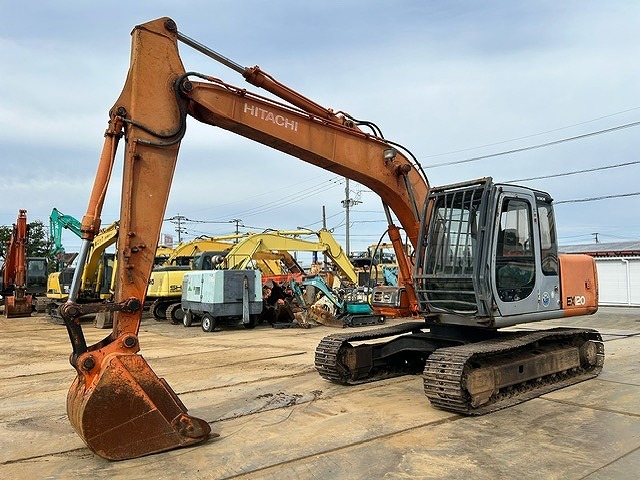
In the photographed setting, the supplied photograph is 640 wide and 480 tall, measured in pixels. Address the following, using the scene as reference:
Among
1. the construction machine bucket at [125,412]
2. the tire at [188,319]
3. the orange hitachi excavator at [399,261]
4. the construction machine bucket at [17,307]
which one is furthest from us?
the construction machine bucket at [17,307]

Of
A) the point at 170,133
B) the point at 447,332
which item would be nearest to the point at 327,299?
the point at 447,332

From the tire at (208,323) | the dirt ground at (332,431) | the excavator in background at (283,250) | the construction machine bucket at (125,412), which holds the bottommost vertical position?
the dirt ground at (332,431)

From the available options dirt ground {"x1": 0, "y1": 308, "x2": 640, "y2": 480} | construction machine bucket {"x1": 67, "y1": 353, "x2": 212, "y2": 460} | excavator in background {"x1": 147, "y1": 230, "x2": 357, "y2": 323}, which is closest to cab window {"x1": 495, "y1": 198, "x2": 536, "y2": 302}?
dirt ground {"x1": 0, "y1": 308, "x2": 640, "y2": 480}

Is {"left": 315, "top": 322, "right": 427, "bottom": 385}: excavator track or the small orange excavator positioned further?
the small orange excavator

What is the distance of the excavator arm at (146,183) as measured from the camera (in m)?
4.52

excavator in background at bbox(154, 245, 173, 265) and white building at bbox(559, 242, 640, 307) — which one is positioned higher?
excavator in background at bbox(154, 245, 173, 265)

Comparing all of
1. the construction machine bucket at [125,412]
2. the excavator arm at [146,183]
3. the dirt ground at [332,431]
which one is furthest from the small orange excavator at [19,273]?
the construction machine bucket at [125,412]

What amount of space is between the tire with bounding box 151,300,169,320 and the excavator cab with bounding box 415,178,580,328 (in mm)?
12882

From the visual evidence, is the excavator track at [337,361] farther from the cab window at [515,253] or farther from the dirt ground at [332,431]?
the cab window at [515,253]

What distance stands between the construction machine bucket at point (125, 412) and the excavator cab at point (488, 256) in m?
3.45

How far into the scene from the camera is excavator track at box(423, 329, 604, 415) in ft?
19.6

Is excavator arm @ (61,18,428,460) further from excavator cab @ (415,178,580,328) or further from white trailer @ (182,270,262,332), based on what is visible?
white trailer @ (182,270,262,332)

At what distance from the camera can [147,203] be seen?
5199 mm

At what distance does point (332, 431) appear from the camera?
17.8 ft
